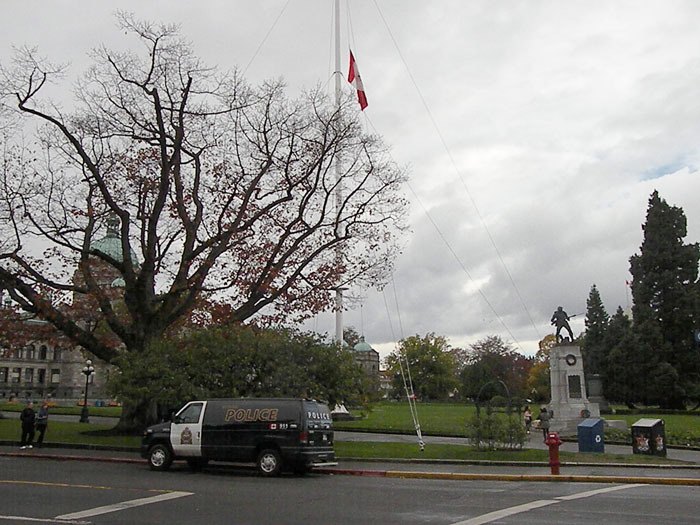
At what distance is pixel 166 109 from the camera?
29.5m

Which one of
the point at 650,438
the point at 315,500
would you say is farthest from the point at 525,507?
the point at 650,438

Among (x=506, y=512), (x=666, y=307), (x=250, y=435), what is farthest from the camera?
(x=666, y=307)

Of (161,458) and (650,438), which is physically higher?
(650,438)

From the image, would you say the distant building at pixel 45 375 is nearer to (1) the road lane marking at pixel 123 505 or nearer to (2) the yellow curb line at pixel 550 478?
(2) the yellow curb line at pixel 550 478

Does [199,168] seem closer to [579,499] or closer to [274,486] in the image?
[274,486]

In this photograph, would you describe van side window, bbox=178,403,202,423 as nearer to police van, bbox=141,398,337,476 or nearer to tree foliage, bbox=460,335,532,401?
police van, bbox=141,398,337,476

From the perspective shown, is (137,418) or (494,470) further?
(137,418)

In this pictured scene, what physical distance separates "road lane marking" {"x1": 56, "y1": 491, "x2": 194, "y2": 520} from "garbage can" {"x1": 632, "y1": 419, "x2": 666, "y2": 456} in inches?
592

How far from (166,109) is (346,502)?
21.1m

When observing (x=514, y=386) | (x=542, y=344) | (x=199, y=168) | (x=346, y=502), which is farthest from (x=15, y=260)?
(x=542, y=344)

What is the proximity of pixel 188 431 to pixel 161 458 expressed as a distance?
3.45ft

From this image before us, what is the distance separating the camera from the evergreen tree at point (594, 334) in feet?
254

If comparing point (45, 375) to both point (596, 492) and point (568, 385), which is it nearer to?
point (568, 385)

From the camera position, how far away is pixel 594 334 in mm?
86812
